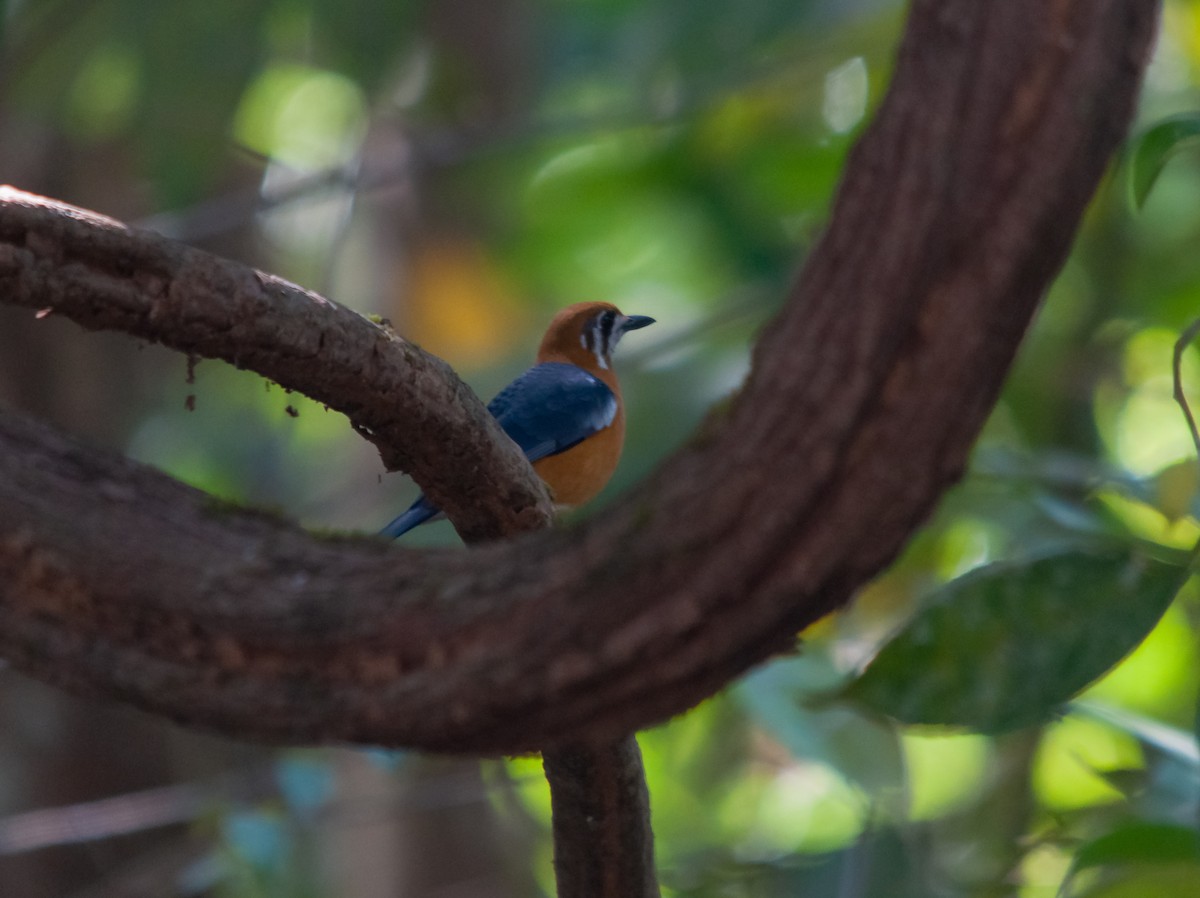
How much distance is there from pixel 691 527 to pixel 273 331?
2.72ft

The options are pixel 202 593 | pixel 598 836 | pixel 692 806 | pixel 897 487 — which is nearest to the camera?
pixel 897 487

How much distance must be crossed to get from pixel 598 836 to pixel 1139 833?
40.7 inches

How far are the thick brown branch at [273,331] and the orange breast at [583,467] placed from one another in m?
1.64

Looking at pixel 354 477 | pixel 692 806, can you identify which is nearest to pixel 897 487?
pixel 354 477

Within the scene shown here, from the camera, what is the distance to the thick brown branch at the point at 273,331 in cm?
175

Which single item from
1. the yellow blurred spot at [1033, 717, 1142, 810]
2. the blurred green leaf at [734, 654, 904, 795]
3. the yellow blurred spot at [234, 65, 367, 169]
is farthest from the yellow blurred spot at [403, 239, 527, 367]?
the blurred green leaf at [734, 654, 904, 795]

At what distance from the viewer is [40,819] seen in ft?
18.4

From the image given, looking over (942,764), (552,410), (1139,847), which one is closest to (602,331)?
(552,410)

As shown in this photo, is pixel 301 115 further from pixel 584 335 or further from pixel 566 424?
pixel 566 424

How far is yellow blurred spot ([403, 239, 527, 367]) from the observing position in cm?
781

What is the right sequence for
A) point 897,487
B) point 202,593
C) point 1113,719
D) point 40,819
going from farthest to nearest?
point 40,819 < point 1113,719 < point 202,593 < point 897,487

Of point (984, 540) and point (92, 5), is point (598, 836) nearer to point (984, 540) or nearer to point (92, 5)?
point (984, 540)

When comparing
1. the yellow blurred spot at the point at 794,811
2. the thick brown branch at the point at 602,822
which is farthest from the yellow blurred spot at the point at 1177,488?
the yellow blurred spot at the point at 794,811

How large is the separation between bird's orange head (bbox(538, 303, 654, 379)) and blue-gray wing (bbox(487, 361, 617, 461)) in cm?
34
